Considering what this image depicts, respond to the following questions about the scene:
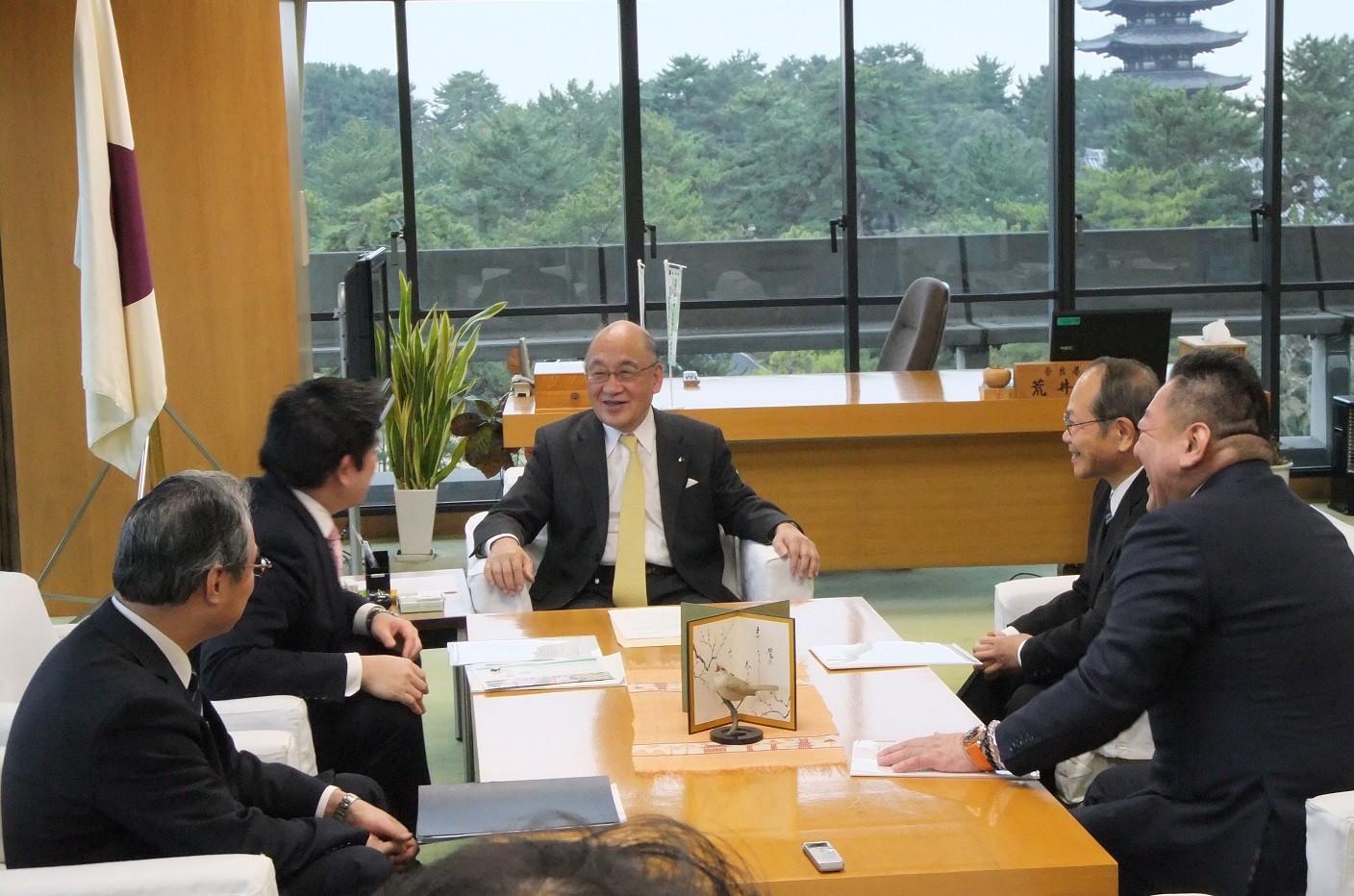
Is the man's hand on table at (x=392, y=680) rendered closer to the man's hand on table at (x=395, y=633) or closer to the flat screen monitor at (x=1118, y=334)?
the man's hand on table at (x=395, y=633)

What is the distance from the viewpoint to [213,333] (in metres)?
5.58

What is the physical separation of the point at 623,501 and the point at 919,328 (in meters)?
2.69

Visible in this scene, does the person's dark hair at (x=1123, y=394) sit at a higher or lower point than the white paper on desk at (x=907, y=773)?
higher

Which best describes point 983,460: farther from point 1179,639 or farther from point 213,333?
point 1179,639

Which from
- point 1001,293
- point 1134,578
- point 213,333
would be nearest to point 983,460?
point 1001,293

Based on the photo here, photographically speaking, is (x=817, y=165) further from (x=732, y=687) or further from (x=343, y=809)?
(x=343, y=809)

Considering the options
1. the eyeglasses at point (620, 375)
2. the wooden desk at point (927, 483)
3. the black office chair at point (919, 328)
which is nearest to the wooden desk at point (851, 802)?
the eyeglasses at point (620, 375)

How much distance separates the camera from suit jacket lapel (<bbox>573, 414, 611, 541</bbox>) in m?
4.01

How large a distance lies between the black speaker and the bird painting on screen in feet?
19.5

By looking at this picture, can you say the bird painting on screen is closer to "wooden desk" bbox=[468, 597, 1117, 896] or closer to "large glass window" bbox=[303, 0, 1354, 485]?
"wooden desk" bbox=[468, 597, 1117, 896]

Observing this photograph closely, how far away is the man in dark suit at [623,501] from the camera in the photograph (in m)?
3.98

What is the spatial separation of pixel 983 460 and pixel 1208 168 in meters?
3.00

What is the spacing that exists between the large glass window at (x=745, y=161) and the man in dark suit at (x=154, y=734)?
539cm

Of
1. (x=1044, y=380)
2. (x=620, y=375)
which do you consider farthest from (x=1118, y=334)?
(x=620, y=375)
